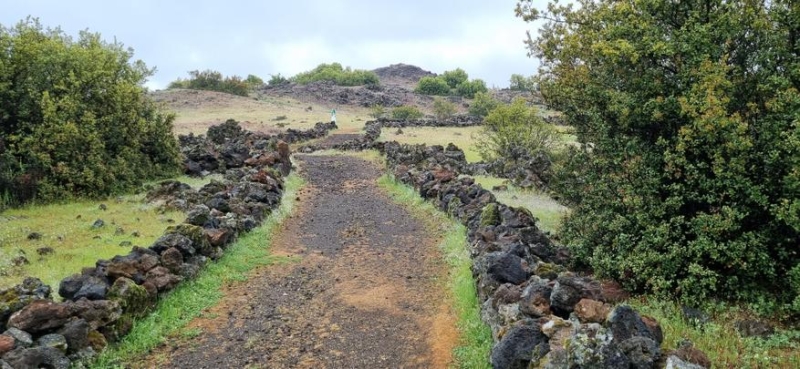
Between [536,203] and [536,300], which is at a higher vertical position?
[536,300]

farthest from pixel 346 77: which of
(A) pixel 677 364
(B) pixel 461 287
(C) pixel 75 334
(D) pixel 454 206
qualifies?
(A) pixel 677 364

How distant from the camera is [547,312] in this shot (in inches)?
263

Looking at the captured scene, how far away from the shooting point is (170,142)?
20.7 metres

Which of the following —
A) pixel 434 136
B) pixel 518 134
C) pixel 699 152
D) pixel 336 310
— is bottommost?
pixel 336 310

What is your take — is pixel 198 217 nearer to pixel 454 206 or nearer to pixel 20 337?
pixel 20 337

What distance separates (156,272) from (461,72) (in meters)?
91.3

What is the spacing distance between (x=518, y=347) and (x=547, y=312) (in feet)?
2.75

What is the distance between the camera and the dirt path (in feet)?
23.3

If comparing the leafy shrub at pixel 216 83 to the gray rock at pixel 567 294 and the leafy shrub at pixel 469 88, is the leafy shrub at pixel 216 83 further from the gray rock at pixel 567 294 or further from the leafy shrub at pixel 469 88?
the gray rock at pixel 567 294

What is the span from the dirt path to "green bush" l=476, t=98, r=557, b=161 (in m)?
12.0

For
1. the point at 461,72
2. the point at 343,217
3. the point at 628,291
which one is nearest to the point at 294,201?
the point at 343,217

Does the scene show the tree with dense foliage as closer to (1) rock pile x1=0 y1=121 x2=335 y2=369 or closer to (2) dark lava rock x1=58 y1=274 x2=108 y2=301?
(1) rock pile x1=0 y1=121 x2=335 y2=369

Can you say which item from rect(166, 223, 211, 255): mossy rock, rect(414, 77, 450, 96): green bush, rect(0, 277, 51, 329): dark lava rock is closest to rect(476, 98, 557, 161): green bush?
rect(166, 223, 211, 255): mossy rock

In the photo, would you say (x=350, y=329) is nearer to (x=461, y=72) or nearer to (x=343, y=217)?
(x=343, y=217)
